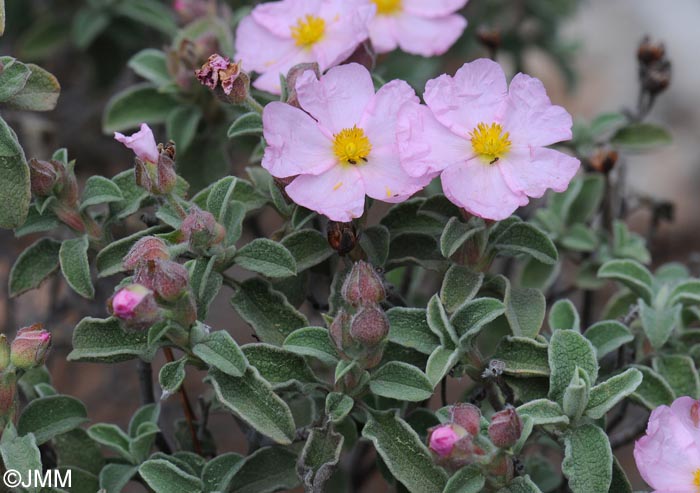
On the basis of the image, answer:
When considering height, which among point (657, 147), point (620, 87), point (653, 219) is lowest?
point (620, 87)

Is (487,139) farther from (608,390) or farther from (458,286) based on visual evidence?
(608,390)

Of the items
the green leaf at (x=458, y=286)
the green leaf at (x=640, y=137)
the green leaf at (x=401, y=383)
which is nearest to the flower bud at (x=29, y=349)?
the green leaf at (x=401, y=383)

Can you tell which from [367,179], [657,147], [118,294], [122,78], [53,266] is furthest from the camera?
[122,78]

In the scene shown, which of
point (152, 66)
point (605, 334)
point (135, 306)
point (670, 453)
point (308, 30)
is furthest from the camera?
point (152, 66)

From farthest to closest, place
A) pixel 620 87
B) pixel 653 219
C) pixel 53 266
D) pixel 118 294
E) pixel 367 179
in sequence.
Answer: pixel 620 87 < pixel 653 219 < pixel 53 266 < pixel 367 179 < pixel 118 294

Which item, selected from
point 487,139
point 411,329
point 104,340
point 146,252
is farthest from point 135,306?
point 487,139

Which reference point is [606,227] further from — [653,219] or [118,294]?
[118,294]

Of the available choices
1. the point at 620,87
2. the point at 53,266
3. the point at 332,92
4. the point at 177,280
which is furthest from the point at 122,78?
→ the point at 620,87

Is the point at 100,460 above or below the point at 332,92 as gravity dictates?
below
